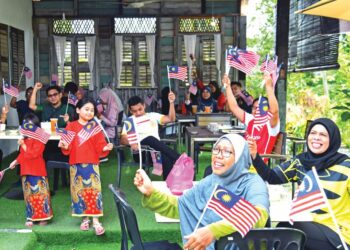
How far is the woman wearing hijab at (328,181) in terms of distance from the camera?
2965 millimetres

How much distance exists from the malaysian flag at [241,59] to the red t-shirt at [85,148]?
5.99 feet

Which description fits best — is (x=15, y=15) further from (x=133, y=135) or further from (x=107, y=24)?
(x=133, y=135)

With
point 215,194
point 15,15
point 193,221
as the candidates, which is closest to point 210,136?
point 193,221

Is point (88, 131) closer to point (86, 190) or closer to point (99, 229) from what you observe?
point (86, 190)

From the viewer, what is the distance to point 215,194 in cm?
236

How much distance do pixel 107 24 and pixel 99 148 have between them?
7.90 m

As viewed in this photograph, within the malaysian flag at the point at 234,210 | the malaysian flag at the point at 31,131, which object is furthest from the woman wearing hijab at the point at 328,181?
the malaysian flag at the point at 31,131

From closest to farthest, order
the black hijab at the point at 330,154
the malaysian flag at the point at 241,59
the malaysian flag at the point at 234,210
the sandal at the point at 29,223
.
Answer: the malaysian flag at the point at 234,210 → the black hijab at the point at 330,154 → the sandal at the point at 29,223 → the malaysian flag at the point at 241,59

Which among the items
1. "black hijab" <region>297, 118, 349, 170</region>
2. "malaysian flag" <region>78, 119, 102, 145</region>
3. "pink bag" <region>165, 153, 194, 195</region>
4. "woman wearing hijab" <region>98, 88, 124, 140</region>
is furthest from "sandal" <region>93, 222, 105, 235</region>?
"woman wearing hijab" <region>98, 88, 124, 140</region>

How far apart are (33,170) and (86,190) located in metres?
0.51

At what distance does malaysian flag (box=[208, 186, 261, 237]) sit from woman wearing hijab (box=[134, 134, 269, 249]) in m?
0.27

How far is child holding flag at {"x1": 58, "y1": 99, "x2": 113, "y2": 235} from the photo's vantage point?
4.47 m

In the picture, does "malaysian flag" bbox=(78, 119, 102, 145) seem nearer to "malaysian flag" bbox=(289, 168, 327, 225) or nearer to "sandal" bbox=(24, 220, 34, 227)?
"sandal" bbox=(24, 220, 34, 227)

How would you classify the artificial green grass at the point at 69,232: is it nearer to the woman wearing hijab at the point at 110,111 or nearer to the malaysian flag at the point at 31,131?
the malaysian flag at the point at 31,131
